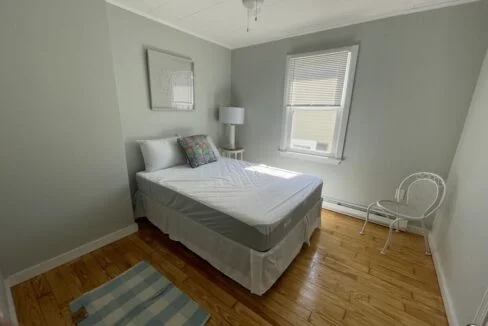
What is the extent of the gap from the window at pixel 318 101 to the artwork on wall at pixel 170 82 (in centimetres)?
141

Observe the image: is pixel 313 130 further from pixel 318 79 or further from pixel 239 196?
pixel 239 196

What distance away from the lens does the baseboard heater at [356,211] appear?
7.92 ft

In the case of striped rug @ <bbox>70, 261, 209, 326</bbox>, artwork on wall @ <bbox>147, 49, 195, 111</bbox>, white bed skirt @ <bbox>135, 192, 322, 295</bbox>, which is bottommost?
striped rug @ <bbox>70, 261, 209, 326</bbox>

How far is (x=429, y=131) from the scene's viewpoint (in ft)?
6.77

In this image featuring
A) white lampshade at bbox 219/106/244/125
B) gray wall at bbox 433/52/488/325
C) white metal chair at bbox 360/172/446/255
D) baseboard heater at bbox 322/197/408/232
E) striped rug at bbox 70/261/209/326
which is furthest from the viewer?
white lampshade at bbox 219/106/244/125

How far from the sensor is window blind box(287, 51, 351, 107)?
2441 millimetres

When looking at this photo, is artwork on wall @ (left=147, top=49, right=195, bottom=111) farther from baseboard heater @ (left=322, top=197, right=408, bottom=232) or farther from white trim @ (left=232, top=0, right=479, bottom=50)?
baseboard heater @ (left=322, top=197, right=408, bottom=232)

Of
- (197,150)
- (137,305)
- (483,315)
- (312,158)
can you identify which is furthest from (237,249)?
(312,158)

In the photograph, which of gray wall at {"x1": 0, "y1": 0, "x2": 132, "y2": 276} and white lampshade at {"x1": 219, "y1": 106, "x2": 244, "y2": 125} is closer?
gray wall at {"x1": 0, "y1": 0, "x2": 132, "y2": 276}

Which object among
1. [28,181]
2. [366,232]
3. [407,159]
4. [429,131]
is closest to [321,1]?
[429,131]

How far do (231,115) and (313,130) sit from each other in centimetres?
126

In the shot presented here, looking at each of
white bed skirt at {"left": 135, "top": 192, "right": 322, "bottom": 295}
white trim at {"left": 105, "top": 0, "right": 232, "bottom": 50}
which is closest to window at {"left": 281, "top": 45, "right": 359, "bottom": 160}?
white bed skirt at {"left": 135, "top": 192, "right": 322, "bottom": 295}

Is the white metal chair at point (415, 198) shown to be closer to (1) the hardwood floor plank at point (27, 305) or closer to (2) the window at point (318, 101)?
(2) the window at point (318, 101)

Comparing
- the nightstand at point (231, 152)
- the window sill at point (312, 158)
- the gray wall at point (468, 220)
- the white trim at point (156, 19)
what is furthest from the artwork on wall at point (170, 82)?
the gray wall at point (468, 220)
